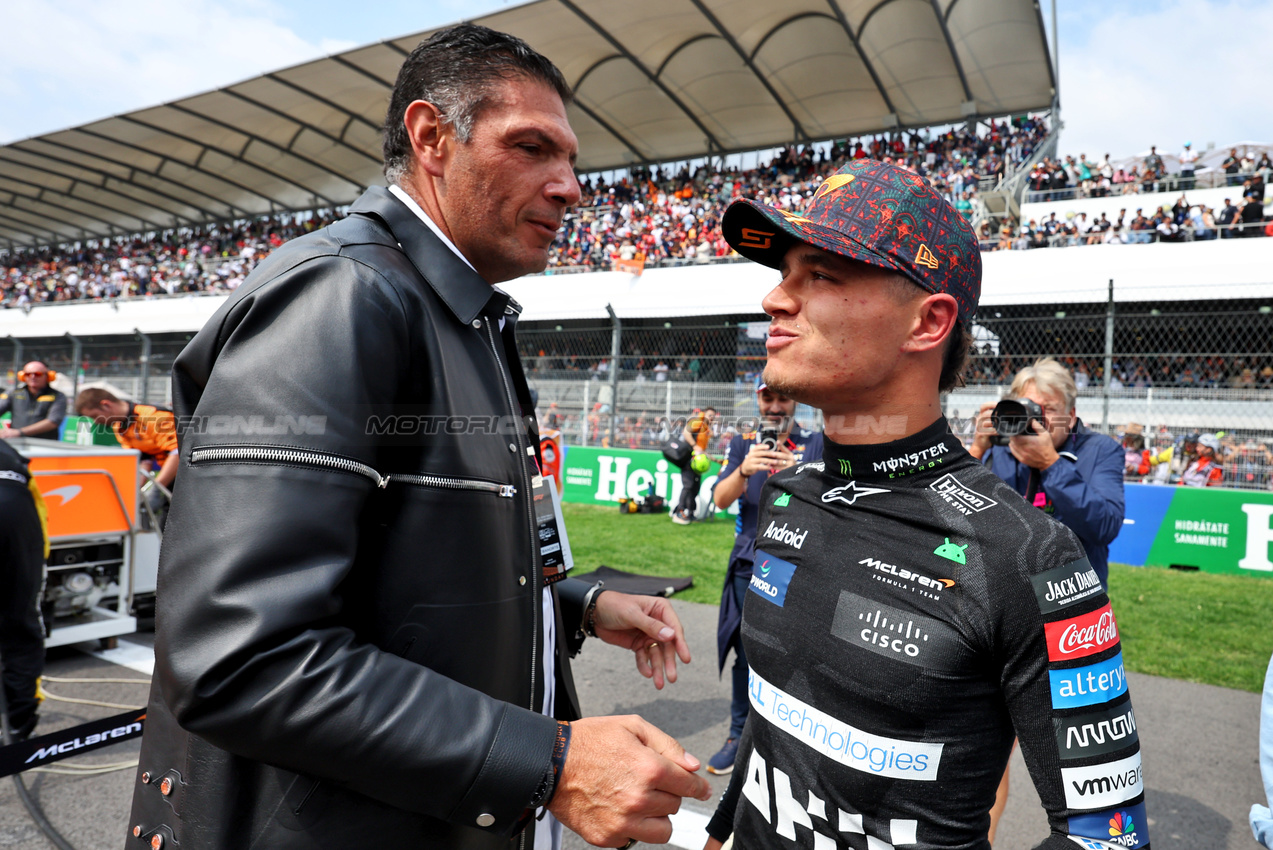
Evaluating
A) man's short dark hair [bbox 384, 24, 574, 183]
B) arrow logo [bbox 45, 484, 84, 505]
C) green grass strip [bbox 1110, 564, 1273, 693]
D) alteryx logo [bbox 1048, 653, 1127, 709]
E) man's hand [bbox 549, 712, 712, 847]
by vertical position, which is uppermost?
man's short dark hair [bbox 384, 24, 574, 183]

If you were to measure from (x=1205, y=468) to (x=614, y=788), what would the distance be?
1164cm

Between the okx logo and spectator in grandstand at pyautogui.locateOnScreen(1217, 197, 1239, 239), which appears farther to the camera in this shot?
spectator in grandstand at pyautogui.locateOnScreen(1217, 197, 1239, 239)

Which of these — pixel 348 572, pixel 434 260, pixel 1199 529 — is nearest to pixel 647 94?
pixel 1199 529

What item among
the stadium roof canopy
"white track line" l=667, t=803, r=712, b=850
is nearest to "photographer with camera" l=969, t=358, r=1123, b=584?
"white track line" l=667, t=803, r=712, b=850

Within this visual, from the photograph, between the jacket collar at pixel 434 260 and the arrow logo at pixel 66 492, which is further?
the arrow logo at pixel 66 492

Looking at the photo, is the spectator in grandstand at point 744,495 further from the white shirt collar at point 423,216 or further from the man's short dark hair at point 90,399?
the man's short dark hair at point 90,399

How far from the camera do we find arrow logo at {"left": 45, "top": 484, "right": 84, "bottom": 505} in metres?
4.78

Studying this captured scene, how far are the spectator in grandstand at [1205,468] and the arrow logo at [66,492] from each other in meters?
12.1

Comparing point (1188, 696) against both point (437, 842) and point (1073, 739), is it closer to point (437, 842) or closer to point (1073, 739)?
point (1073, 739)

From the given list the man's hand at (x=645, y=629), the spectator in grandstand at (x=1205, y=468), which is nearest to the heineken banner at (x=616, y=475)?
the spectator in grandstand at (x=1205, y=468)

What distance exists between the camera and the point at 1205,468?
31.8ft

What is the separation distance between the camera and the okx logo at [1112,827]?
105 cm

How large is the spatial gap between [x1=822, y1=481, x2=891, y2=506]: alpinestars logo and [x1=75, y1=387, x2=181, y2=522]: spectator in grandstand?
6.76 m

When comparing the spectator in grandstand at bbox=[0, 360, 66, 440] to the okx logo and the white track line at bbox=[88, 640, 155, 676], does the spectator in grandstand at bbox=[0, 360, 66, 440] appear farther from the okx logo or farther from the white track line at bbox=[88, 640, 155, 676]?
the okx logo
